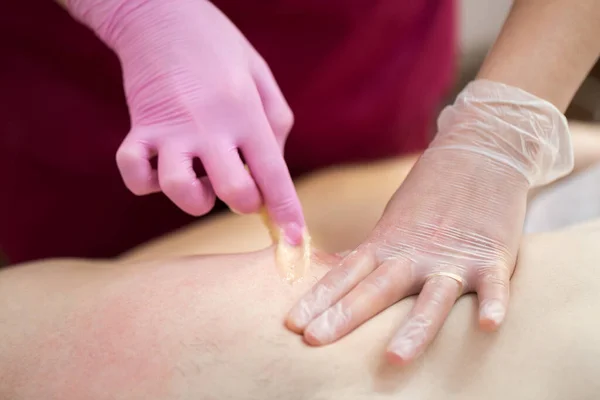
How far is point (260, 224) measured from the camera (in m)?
1.03

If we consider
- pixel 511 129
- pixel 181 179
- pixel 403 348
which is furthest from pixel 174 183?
pixel 511 129

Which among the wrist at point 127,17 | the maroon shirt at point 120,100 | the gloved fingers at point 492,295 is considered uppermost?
the wrist at point 127,17

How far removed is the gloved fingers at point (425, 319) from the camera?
0.68 metres

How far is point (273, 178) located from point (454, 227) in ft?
0.81

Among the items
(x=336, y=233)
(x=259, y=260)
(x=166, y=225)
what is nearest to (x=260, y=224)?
(x=336, y=233)

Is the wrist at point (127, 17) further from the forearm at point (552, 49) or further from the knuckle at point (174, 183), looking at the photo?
the forearm at point (552, 49)

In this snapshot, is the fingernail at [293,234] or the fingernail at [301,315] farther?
the fingernail at [293,234]

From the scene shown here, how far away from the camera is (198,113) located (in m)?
0.80

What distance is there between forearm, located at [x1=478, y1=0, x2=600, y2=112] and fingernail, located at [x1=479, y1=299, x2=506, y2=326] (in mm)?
353

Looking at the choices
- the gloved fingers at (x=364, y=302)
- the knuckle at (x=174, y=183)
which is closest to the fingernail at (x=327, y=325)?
the gloved fingers at (x=364, y=302)

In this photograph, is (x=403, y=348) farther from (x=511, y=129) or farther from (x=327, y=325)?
(x=511, y=129)

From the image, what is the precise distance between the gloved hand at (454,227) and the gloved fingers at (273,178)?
0.31 ft

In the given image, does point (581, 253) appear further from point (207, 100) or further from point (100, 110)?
point (100, 110)

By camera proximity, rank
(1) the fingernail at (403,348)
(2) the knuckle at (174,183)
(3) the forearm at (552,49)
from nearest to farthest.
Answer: (1) the fingernail at (403,348), (2) the knuckle at (174,183), (3) the forearm at (552,49)
